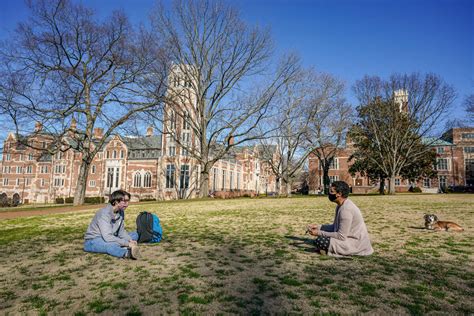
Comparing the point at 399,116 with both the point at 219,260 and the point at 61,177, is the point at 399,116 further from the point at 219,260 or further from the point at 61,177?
the point at 61,177

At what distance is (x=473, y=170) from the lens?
5819 cm

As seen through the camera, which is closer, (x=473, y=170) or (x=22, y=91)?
(x=22, y=91)

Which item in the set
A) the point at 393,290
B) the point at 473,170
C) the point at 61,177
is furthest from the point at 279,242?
the point at 473,170

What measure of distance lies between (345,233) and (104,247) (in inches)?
176

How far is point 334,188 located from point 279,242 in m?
1.95

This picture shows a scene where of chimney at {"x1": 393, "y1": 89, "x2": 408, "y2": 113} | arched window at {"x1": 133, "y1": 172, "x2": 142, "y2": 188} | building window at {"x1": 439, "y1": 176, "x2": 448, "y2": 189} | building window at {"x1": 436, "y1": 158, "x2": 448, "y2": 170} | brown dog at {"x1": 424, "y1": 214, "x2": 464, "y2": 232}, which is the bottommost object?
brown dog at {"x1": 424, "y1": 214, "x2": 464, "y2": 232}

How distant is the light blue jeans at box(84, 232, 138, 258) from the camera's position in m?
5.48

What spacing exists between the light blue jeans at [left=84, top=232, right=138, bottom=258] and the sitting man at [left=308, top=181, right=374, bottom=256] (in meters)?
3.66

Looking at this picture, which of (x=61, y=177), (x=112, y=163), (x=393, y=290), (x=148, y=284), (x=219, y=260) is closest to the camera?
(x=393, y=290)

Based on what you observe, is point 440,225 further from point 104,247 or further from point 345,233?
point 104,247

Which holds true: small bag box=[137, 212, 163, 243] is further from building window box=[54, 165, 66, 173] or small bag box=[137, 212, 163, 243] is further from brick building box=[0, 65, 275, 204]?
building window box=[54, 165, 66, 173]

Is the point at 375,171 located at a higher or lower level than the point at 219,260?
higher

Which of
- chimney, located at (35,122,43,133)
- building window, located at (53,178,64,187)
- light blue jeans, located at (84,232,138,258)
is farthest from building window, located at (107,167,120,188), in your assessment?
light blue jeans, located at (84,232,138,258)

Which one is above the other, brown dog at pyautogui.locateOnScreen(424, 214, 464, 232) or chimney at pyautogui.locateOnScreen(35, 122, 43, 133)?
chimney at pyautogui.locateOnScreen(35, 122, 43, 133)
